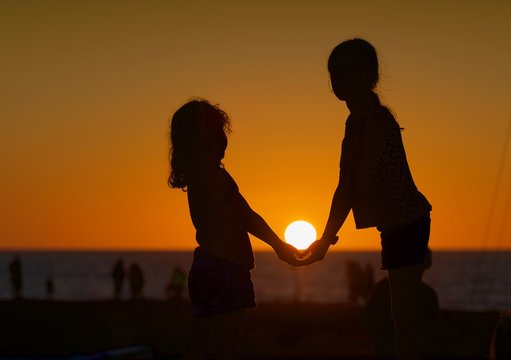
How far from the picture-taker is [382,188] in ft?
17.2

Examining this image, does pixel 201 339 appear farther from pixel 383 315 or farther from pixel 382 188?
pixel 383 315

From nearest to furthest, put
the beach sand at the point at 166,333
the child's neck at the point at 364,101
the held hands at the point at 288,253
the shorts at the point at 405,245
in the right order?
1. the shorts at the point at 405,245
2. the child's neck at the point at 364,101
3. the held hands at the point at 288,253
4. the beach sand at the point at 166,333

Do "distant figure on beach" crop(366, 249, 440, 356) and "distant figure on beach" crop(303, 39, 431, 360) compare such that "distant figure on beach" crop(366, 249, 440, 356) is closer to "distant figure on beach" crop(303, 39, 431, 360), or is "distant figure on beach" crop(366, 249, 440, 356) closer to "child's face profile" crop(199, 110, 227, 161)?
"distant figure on beach" crop(303, 39, 431, 360)

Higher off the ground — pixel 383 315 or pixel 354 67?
pixel 354 67

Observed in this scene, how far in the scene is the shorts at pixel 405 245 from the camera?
5.14 m

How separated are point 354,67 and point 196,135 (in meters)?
1.02

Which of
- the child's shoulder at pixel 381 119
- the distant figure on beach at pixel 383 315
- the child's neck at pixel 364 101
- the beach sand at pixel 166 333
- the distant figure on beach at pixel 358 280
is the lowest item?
the distant figure on beach at pixel 358 280

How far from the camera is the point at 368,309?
1046 centimetres

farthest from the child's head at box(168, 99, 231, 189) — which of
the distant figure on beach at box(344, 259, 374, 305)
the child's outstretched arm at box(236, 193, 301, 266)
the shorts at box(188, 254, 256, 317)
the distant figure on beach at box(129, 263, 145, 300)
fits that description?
the distant figure on beach at box(344, 259, 374, 305)

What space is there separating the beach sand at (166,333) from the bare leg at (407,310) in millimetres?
12318

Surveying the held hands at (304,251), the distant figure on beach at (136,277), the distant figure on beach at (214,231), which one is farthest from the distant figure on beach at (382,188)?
the distant figure on beach at (136,277)

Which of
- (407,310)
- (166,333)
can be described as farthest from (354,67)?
(166,333)

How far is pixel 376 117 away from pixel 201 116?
40.9 inches

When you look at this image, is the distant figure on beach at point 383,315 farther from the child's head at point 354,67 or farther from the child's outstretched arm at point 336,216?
the child's head at point 354,67
